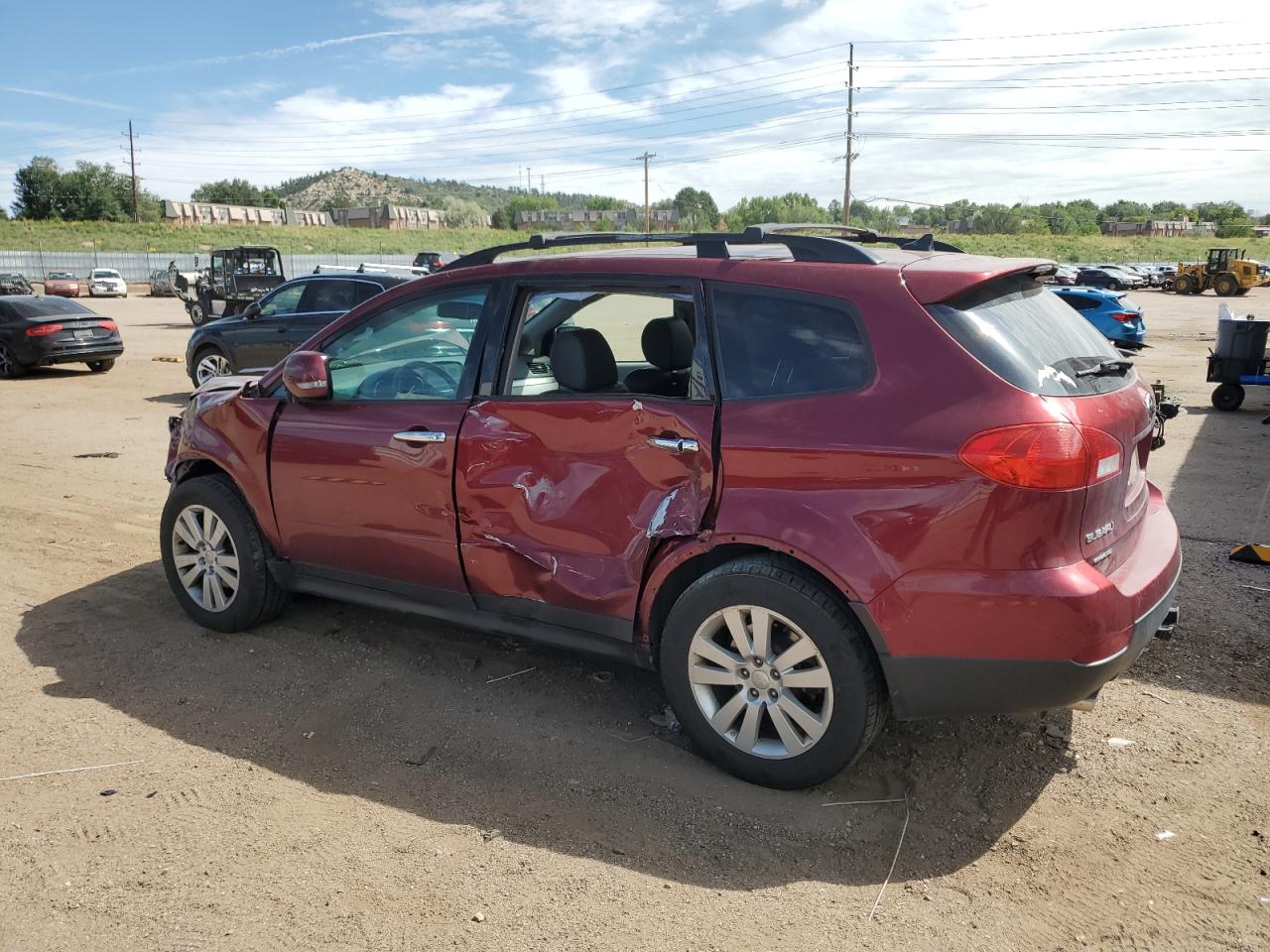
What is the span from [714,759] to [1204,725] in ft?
6.35

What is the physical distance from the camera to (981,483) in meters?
2.84

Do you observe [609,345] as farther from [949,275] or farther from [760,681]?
[760,681]

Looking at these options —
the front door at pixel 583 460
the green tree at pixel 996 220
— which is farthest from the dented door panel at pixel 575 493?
the green tree at pixel 996 220

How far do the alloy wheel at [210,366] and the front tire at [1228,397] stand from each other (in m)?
12.9

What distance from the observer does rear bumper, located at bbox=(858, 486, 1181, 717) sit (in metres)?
2.84

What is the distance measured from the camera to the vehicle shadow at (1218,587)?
417 cm

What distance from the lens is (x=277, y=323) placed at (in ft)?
41.0

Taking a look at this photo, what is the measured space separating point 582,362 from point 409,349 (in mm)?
1055

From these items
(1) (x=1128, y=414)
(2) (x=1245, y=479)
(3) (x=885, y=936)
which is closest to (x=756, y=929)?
(3) (x=885, y=936)

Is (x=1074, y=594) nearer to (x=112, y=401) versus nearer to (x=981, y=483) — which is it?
(x=981, y=483)

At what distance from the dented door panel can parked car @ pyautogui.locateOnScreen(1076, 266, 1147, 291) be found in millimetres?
44506

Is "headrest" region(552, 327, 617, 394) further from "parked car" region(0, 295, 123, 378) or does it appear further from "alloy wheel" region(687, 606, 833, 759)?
"parked car" region(0, 295, 123, 378)

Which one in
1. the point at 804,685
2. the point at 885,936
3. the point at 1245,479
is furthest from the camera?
the point at 1245,479

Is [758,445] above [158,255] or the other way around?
the other way around
